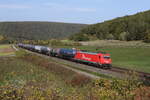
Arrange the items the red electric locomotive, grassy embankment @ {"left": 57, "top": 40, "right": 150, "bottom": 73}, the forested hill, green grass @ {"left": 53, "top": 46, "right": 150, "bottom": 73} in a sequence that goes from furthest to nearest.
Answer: the forested hill < grassy embankment @ {"left": 57, "top": 40, "right": 150, "bottom": 73} < green grass @ {"left": 53, "top": 46, "right": 150, "bottom": 73} < the red electric locomotive

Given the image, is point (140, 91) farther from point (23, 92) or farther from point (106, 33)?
point (106, 33)

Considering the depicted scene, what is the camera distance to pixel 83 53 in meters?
47.1

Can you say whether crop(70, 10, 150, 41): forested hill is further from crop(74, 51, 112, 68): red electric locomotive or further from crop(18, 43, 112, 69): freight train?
crop(74, 51, 112, 68): red electric locomotive

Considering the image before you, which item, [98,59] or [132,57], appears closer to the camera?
[98,59]

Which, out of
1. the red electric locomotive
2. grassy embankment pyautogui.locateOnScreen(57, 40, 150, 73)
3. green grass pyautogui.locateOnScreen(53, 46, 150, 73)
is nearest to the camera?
the red electric locomotive

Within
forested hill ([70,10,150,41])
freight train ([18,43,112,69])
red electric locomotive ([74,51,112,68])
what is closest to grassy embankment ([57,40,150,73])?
freight train ([18,43,112,69])

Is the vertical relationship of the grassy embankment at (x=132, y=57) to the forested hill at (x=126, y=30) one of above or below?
below

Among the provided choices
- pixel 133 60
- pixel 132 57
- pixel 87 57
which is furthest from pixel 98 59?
pixel 132 57

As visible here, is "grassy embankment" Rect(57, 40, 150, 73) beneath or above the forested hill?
beneath

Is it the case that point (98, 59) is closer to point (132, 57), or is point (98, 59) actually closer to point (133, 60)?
point (133, 60)

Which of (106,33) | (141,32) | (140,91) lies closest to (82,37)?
(106,33)

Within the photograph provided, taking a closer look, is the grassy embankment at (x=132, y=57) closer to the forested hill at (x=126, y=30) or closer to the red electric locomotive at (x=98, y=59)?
the red electric locomotive at (x=98, y=59)

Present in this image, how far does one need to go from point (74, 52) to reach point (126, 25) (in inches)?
4173

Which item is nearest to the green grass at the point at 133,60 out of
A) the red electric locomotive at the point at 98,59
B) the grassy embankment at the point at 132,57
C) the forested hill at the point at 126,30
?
the grassy embankment at the point at 132,57
